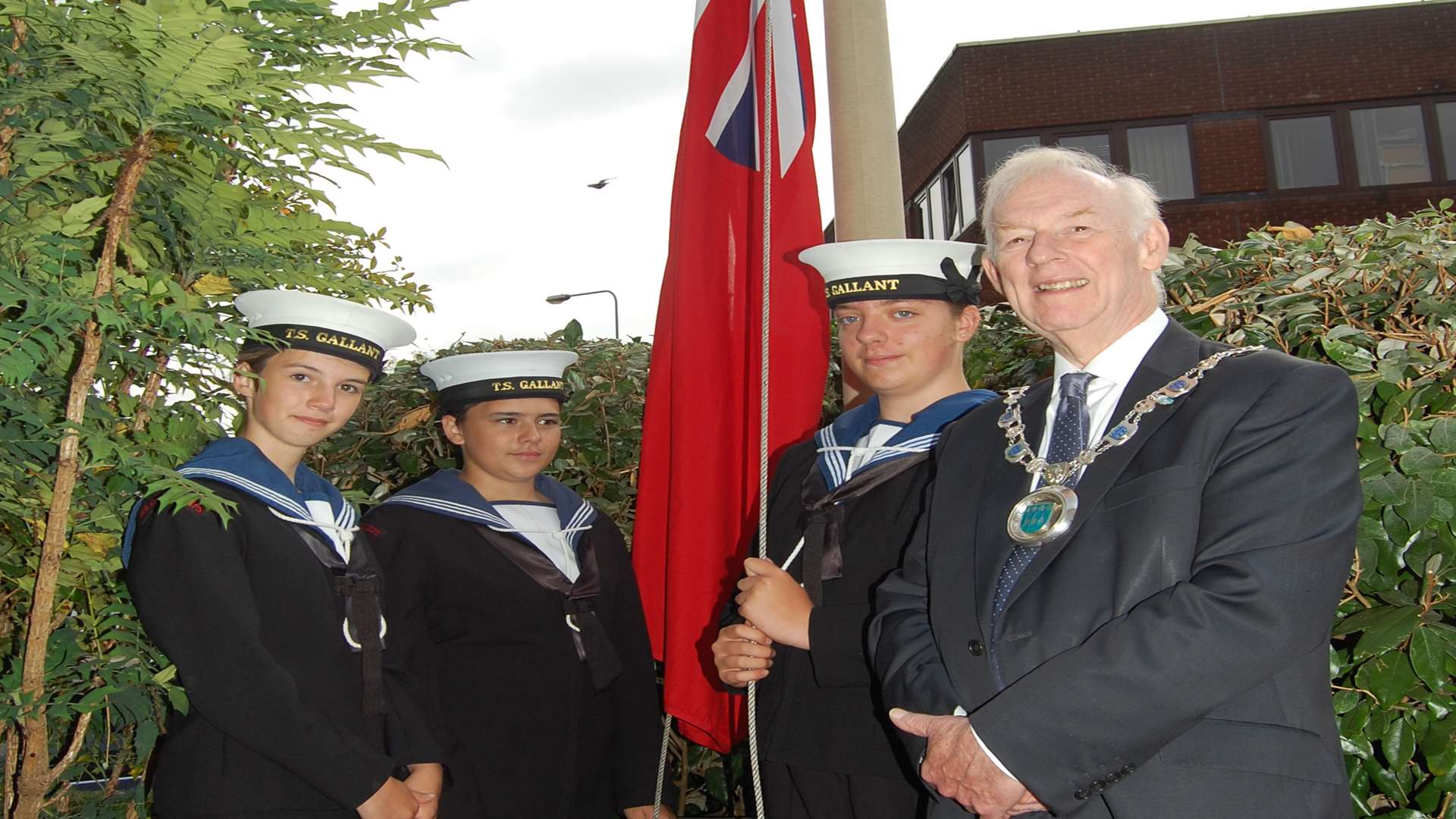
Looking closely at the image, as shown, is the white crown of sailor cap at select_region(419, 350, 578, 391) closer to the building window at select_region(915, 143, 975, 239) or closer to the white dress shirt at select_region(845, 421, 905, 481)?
the white dress shirt at select_region(845, 421, 905, 481)

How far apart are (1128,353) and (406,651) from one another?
1.83 metres

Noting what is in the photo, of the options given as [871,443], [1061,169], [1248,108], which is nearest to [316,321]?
[871,443]

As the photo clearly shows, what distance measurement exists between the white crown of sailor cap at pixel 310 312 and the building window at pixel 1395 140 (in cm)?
1764

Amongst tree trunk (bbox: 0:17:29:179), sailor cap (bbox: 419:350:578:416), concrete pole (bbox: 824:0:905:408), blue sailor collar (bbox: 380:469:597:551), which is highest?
concrete pole (bbox: 824:0:905:408)

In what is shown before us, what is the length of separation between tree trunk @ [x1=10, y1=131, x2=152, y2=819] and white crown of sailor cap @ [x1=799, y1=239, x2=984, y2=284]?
4.63 ft

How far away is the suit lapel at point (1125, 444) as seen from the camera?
1765mm

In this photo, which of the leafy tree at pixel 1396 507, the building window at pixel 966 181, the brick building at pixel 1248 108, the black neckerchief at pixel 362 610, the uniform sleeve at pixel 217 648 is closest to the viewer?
the leafy tree at pixel 1396 507

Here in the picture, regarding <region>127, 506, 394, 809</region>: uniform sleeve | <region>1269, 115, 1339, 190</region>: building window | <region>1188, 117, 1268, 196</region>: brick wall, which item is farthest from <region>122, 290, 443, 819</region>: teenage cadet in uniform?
<region>1269, 115, 1339, 190</region>: building window

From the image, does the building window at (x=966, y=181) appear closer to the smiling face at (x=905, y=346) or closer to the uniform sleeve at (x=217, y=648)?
the smiling face at (x=905, y=346)

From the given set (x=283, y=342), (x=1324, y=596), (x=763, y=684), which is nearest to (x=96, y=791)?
(x=283, y=342)

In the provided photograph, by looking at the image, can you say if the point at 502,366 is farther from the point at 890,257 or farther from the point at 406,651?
the point at 890,257

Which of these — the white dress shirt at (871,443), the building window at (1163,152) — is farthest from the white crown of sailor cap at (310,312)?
the building window at (1163,152)

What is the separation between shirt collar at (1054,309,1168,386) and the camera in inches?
75.5

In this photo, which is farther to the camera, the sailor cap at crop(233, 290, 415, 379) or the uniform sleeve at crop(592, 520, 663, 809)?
the uniform sleeve at crop(592, 520, 663, 809)
